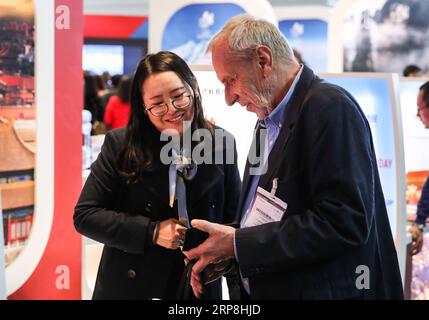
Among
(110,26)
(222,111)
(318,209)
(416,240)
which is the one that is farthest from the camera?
(110,26)

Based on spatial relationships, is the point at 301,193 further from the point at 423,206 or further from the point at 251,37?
the point at 423,206

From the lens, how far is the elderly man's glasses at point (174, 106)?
1748mm

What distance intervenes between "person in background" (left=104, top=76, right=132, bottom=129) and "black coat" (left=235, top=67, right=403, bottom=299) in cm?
471

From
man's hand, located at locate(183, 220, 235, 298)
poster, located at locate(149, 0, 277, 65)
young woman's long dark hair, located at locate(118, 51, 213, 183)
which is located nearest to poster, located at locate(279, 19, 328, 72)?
poster, located at locate(149, 0, 277, 65)

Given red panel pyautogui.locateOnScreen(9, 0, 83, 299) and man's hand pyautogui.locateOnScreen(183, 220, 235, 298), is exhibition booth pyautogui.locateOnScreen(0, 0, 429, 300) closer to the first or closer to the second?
red panel pyautogui.locateOnScreen(9, 0, 83, 299)

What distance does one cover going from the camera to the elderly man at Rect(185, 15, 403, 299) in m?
1.25

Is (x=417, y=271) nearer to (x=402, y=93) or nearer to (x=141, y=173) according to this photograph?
(x=402, y=93)

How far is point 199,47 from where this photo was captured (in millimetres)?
3584

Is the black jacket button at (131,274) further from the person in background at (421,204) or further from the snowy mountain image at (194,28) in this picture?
the snowy mountain image at (194,28)

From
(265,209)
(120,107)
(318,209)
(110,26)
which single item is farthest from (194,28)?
(110,26)

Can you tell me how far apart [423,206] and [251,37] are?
1.91 m

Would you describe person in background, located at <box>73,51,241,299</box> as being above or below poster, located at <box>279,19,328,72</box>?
below

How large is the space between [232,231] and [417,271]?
191 centimetres

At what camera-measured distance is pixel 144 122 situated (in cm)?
183
